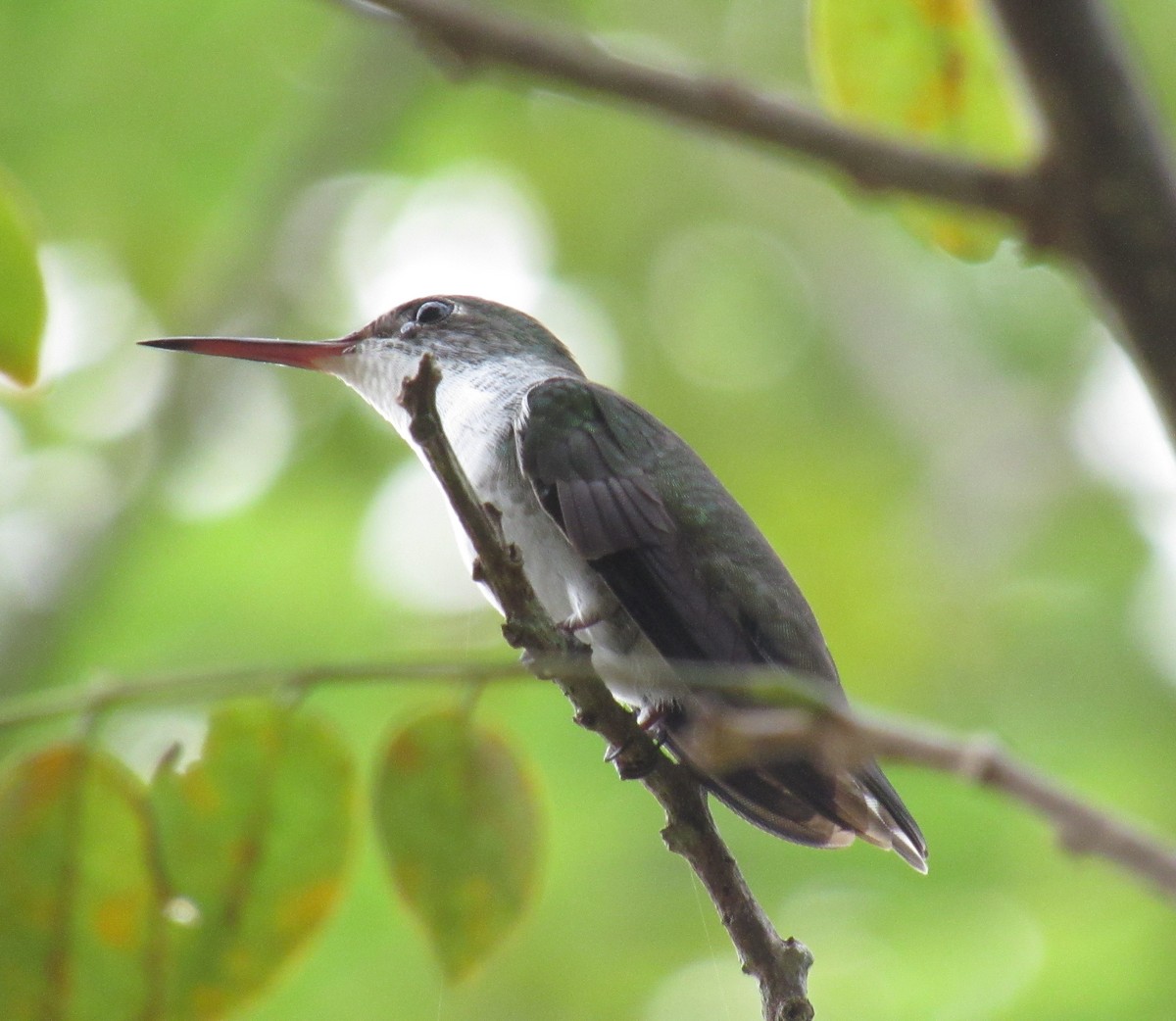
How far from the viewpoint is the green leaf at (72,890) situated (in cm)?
197

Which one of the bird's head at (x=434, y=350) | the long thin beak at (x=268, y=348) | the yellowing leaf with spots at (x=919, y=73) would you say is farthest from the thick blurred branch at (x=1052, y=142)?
the bird's head at (x=434, y=350)

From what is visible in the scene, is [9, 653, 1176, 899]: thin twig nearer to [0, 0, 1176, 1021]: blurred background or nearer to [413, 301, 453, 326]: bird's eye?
[0, 0, 1176, 1021]: blurred background

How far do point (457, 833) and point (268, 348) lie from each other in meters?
2.48

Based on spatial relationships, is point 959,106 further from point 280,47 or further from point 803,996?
point 280,47

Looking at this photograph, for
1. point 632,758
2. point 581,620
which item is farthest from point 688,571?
point 632,758

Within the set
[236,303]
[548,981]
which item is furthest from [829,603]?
[236,303]

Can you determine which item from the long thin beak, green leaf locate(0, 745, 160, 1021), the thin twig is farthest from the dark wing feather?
the thin twig

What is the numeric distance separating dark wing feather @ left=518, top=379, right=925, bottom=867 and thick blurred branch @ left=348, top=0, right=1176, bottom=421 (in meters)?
2.06

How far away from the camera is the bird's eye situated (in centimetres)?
528

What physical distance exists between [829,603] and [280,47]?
4.34 m

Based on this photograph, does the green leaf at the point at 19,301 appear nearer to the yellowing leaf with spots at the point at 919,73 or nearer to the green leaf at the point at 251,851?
the green leaf at the point at 251,851

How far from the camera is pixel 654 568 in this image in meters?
3.42

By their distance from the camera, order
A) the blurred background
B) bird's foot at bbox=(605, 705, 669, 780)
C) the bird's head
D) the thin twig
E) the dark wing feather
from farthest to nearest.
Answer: the blurred background → the bird's head → the dark wing feather → bird's foot at bbox=(605, 705, 669, 780) → the thin twig

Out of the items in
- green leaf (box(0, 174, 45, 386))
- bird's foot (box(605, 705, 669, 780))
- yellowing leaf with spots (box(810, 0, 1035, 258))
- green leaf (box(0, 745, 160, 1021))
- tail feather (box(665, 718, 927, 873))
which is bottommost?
tail feather (box(665, 718, 927, 873))
